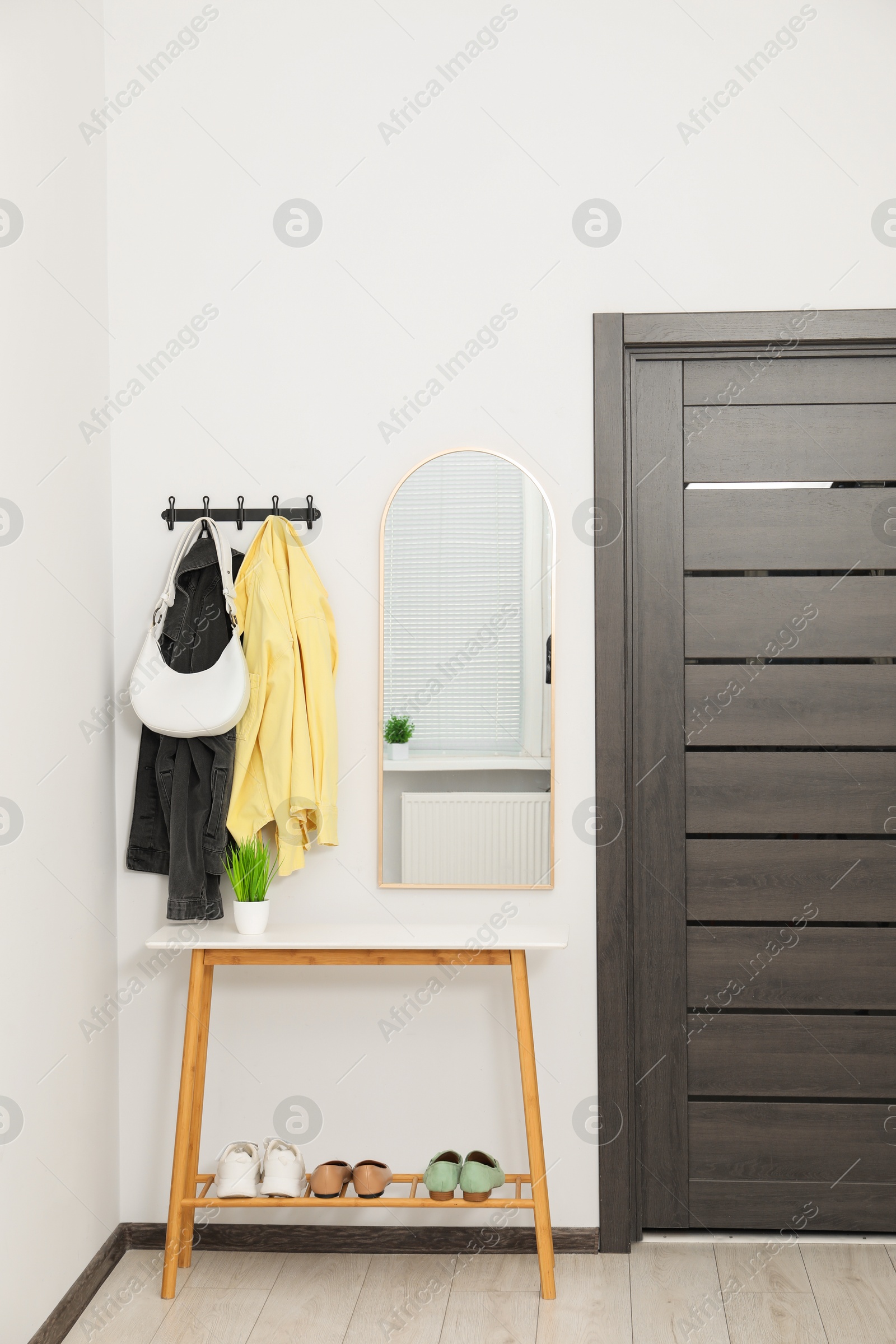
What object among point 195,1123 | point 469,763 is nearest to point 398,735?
point 469,763

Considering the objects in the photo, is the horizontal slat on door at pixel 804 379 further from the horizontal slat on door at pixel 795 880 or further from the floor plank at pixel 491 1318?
the floor plank at pixel 491 1318

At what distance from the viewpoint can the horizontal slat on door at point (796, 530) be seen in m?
2.38

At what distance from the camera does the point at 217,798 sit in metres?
2.22

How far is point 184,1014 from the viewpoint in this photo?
2.37 meters

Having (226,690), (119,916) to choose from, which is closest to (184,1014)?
(119,916)

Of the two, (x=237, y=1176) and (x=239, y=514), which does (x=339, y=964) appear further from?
(x=239, y=514)

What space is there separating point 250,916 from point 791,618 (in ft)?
4.61

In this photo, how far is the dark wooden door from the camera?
2.36 metres

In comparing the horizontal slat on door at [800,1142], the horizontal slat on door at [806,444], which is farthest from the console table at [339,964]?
the horizontal slat on door at [806,444]

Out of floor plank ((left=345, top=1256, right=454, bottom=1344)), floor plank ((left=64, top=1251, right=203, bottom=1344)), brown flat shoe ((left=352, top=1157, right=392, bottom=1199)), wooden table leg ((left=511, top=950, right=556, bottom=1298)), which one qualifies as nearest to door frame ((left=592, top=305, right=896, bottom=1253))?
wooden table leg ((left=511, top=950, right=556, bottom=1298))

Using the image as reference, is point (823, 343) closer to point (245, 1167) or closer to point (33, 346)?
point (33, 346)

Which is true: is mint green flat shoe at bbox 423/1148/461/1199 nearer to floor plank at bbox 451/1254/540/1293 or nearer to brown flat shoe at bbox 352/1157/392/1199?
brown flat shoe at bbox 352/1157/392/1199

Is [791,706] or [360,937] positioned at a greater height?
[791,706]

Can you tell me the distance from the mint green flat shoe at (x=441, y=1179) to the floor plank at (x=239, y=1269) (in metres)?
0.43
